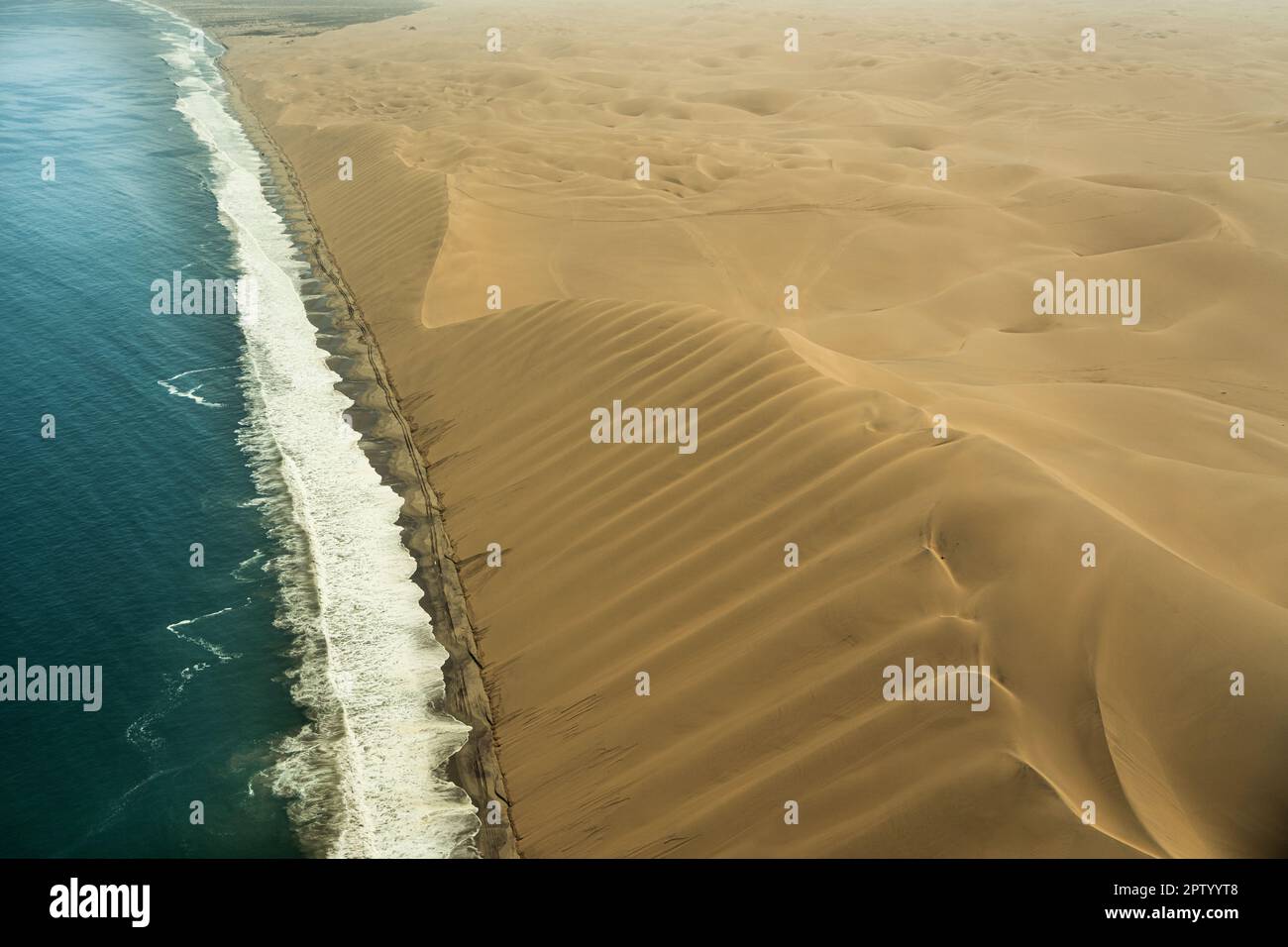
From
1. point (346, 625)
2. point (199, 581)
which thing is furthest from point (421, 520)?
point (199, 581)

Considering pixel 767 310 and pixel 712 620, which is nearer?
pixel 712 620

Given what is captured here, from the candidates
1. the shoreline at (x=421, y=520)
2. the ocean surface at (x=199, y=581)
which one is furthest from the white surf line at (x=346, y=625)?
the shoreline at (x=421, y=520)

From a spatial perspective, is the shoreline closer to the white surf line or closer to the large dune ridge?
the white surf line

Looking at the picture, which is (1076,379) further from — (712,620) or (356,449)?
(356,449)

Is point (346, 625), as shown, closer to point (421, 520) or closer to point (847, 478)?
point (421, 520)

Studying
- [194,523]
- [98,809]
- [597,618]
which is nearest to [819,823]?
[597,618]

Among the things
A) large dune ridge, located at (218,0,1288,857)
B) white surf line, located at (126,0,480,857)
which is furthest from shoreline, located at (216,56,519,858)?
large dune ridge, located at (218,0,1288,857)

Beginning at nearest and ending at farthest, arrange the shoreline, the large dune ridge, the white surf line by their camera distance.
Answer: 1. the large dune ridge
2. the white surf line
3. the shoreline
